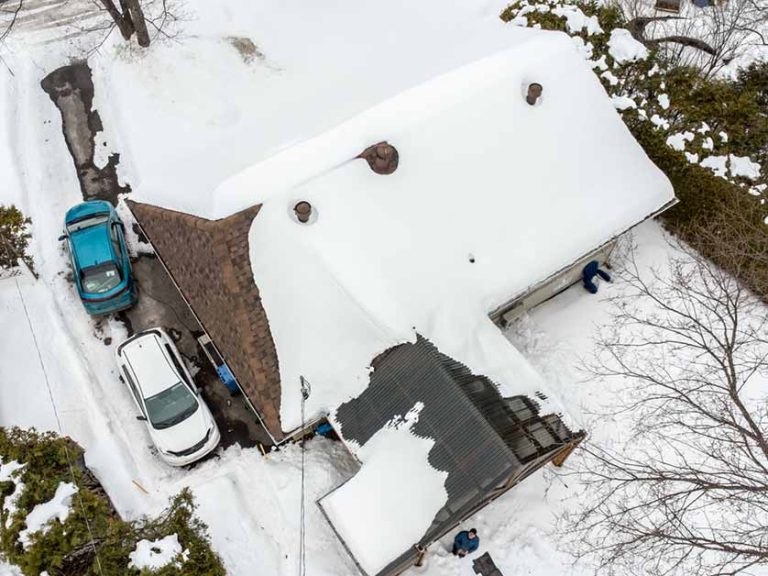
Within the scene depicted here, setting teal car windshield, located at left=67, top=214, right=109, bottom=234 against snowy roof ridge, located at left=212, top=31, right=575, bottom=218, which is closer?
snowy roof ridge, located at left=212, top=31, right=575, bottom=218

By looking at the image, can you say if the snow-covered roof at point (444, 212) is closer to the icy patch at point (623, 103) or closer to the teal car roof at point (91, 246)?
the icy patch at point (623, 103)

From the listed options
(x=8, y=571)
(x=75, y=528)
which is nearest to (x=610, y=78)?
(x=75, y=528)

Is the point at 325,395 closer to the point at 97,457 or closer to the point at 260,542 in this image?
the point at 260,542

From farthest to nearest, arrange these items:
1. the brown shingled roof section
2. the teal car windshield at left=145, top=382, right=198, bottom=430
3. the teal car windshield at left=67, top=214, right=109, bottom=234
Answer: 1. the teal car windshield at left=67, top=214, right=109, bottom=234
2. the teal car windshield at left=145, top=382, right=198, bottom=430
3. the brown shingled roof section

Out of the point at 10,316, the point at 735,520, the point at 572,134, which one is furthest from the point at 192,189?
the point at 735,520

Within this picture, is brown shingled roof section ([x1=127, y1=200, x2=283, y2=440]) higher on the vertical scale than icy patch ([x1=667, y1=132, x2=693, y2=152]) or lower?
higher

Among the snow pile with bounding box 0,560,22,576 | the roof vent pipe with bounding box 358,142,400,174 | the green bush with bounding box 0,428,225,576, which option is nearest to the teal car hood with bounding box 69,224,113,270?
the green bush with bounding box 0,428,225,576

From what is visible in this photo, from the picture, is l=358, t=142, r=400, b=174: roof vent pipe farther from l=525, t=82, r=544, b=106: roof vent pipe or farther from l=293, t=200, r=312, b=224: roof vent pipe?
l=525, t=82, r=544, b=106: roof vent pipe
